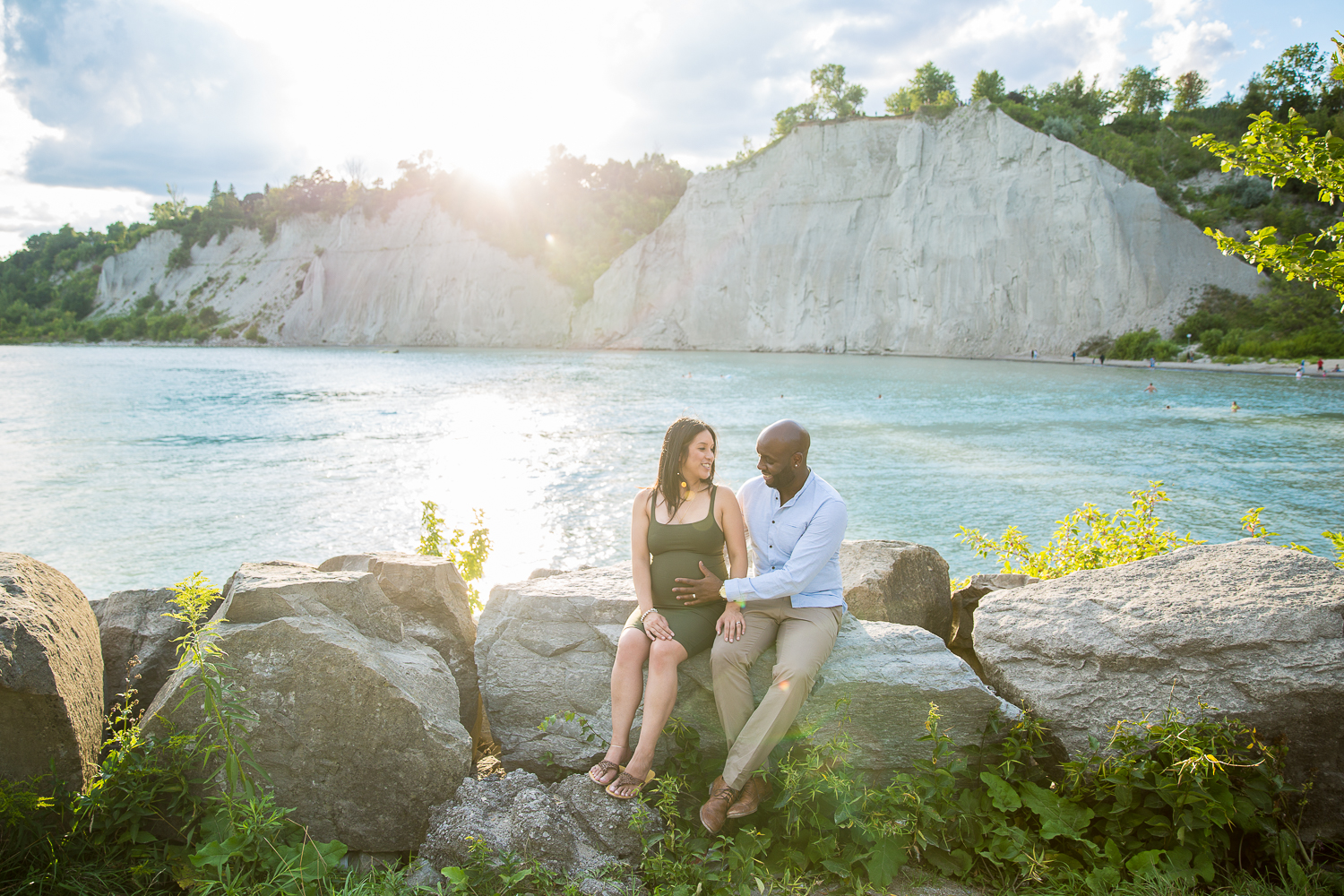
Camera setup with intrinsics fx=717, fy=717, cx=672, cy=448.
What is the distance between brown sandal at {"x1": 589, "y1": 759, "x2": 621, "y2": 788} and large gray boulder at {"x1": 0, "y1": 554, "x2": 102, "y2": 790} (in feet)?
7.64

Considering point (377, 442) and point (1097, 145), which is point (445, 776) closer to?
point (377, 442)

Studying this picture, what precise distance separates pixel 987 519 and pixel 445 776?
9.86 metres

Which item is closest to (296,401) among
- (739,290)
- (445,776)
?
(445,776)

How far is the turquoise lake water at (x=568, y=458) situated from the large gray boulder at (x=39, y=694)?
6.05 meters

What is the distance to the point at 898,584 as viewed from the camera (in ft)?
17.2

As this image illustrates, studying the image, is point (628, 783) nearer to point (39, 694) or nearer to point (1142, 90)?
point (39, 694)

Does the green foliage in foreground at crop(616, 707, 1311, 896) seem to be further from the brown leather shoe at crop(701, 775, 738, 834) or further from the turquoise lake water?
the turquoise lake water

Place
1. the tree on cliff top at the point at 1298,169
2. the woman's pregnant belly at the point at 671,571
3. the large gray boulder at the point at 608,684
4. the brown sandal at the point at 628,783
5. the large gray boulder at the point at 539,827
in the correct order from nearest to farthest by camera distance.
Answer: the large gray boulder at the point at 539,827 < the brown sandal at the point at 628,783 < the large gray boulder at the point at 608,684 < the woman's pregnant belly at the point at 671,571 < the tree on cliff top at the point at 1298,169

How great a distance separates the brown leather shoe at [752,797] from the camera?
349 centimetres

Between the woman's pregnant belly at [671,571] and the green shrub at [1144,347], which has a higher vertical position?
the green shrub at [1144,347]

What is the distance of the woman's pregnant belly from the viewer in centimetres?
408

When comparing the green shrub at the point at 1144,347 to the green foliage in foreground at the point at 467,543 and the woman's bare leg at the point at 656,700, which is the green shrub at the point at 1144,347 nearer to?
the green foliage in foreground at the point at 467,543

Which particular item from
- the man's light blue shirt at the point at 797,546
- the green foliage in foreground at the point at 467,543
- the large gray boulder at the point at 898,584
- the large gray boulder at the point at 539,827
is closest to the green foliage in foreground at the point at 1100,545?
the large gray boulder at the point at 898,584

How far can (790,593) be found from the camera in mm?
3979
